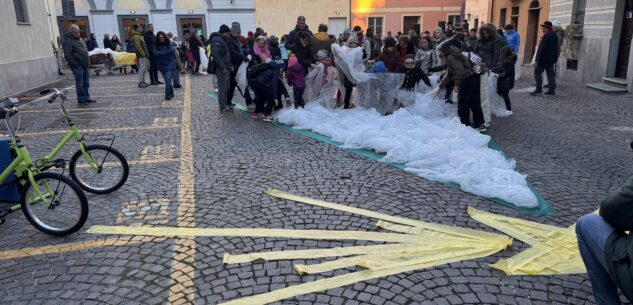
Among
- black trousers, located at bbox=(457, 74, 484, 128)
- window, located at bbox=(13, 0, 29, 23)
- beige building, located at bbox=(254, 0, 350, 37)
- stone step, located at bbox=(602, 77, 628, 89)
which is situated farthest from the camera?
beige building, located at bbox=(254, 0, 350, 37)

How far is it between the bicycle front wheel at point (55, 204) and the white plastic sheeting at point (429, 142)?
11.6 feet

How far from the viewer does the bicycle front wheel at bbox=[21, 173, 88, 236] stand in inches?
160

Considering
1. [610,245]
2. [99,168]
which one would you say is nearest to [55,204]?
[99,168]

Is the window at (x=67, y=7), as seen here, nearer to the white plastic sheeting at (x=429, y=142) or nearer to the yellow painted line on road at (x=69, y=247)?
the white plastic sheeting at (x=429, y=142)

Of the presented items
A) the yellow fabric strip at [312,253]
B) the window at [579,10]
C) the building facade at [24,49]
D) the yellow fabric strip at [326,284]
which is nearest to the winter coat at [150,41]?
the building facade at [24,49]

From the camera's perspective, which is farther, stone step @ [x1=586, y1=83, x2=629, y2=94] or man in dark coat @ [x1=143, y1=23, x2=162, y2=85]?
man in dark coat @ [x1=143, y1=23, x2=162, y2=85]

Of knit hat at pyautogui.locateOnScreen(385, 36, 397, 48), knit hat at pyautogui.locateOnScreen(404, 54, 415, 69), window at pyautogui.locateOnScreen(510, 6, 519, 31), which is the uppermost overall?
window at pyautogui.locateOnScreen(510, 6, 519, 31)

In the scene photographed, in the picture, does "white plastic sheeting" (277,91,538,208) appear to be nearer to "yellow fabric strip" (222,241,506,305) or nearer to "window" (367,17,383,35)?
"yellow fabric strip" (222,241,506,305)

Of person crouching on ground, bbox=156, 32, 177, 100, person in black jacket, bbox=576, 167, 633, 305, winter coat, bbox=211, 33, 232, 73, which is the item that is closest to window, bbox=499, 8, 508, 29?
person crouching on ground, bbox=156, 32, 177, 100

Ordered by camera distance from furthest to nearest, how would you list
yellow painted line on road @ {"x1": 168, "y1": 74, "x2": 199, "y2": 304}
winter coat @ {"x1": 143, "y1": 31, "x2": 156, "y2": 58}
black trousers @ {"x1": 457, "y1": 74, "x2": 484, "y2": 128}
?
winter coat @ {"x1": 143, "y1": 31, "x2": 156, "y2": 58} < black trousers @ {"x1": 457, "y1": 74, "x2": 484, "y2": 128} < yellow painted line on road @ {"x1": 168, "y1": 74, "x2": 199, "y2": 304}

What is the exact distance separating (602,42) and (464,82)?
7579 mm

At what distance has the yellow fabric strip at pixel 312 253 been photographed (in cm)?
363

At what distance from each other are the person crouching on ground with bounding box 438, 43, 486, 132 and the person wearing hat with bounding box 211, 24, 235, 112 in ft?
13.6

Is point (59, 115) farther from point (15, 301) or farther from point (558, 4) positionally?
point (558, 4)
